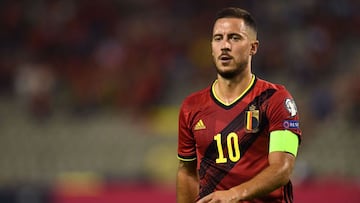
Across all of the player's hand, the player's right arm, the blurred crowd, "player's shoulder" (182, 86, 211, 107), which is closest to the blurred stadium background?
the blurred crowd

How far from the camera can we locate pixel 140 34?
15969 millimetres

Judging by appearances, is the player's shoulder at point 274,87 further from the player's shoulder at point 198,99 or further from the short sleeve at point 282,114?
the player's shoulder at point 198,99

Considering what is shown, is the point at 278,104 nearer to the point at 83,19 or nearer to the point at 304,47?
the point at 304,47

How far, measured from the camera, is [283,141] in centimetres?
438

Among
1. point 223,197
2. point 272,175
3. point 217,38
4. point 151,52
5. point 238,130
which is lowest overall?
point 223,197

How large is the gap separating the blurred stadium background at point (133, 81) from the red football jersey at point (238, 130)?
22.5 feet

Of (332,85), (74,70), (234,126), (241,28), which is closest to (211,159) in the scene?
(234,126)

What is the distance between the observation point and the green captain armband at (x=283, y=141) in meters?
4.38

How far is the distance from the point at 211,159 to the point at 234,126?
0.24 metres

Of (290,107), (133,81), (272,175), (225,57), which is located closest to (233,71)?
(225,57)

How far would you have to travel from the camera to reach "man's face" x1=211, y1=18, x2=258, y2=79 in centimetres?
459

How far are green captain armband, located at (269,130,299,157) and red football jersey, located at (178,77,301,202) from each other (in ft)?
0.11

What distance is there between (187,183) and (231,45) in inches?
36.1

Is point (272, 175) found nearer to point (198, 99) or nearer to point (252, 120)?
point (252, 120)
